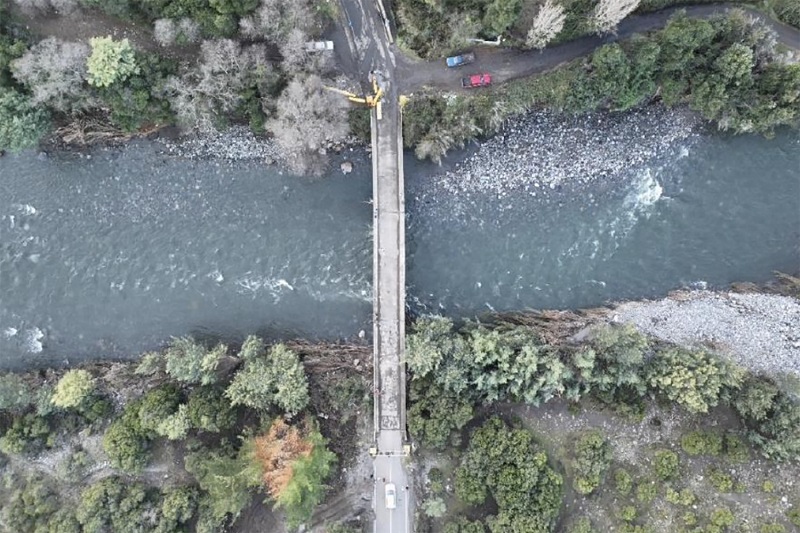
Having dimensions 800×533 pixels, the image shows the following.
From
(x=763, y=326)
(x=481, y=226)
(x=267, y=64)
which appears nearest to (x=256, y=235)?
(x=267, y=64)

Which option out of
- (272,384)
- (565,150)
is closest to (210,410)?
(272,384)

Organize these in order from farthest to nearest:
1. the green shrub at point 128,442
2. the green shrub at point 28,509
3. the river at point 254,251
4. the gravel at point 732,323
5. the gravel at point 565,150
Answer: the river at point 254,251, the gravel at point 565,150, the gravel at point 732,323, the green shrub at point 28,509, the green shrub at point 128,442

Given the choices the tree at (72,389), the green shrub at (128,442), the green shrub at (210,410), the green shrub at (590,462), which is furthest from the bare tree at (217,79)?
the green shrub at (590,462)

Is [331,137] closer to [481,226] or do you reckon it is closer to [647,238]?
[481,226]

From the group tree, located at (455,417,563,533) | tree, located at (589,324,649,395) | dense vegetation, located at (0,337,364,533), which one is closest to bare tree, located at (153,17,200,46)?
dense vegetation, located at (0,337,364,533)

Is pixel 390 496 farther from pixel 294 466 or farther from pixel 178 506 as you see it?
pixel 178 506

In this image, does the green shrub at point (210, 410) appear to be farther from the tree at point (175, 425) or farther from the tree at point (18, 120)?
the tree at point (18, 120)

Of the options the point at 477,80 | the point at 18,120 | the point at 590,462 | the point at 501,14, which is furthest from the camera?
the point at 477,80
